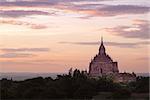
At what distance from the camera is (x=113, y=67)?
113 m

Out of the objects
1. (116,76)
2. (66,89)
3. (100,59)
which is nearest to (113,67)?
(100,59)

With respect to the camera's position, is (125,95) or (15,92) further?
(15,92)

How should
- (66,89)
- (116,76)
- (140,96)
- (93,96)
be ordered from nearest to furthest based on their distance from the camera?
(140,96) → (93,96) → (66,89) → (116,76)

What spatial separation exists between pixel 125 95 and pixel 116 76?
59846mm

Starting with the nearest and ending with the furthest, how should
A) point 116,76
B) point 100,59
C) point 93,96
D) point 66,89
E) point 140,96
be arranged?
point 140,96
point 93,96
point 66,89
point 116,76
point 100,59

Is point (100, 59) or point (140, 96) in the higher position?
point (100, 59)

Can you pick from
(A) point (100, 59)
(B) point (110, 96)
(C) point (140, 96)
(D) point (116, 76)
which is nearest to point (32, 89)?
(B) point (110, 96)

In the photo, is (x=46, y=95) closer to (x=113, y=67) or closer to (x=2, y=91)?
(x=2, y=91)

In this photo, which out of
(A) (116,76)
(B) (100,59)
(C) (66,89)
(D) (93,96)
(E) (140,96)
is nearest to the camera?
(E) (140,96)

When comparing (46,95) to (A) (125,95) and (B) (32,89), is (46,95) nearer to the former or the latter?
(B) (32,89)

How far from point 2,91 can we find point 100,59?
2647 inches

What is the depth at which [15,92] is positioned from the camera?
46.8 m

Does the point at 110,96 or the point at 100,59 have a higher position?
the point at 100,59

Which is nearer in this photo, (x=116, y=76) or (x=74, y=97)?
(x=74, y=97)
